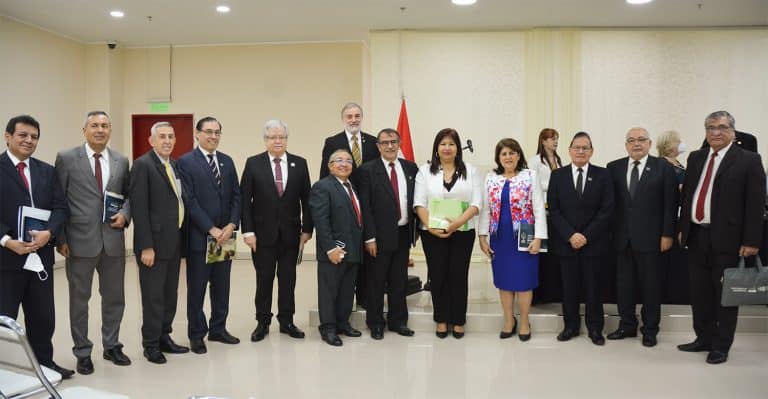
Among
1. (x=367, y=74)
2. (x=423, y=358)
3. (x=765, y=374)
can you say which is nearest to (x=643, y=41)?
(x=367, y=74)

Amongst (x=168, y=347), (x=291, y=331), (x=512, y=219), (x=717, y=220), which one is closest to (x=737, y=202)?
(x=717, y=220)

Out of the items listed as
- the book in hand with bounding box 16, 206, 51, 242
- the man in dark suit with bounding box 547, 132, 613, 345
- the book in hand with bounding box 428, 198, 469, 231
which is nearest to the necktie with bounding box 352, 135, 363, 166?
the book in hand with bounding box 428, 198, 469, 231

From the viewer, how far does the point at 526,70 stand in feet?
→ 27.3

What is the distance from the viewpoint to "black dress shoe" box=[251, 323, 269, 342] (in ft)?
15.7

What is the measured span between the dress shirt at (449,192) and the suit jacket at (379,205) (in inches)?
6.1

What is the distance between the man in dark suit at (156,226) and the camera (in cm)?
410

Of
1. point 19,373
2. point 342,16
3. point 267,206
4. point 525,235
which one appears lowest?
point 19,373

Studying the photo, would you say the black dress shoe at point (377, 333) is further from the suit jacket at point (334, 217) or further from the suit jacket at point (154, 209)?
the suit jacket at point (154, 209)

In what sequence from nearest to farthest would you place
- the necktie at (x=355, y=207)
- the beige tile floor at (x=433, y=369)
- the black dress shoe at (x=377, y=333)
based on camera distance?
1. the beige tile floor at (x=433, y=369)
2. the necktie at (x=355, y=207)
3. the black dress shoe at (x=377, y=333)

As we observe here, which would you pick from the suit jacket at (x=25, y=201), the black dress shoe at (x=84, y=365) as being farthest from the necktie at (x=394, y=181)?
the black dress shoe at (x=84, y=365)

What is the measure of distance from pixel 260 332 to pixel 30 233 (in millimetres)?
1843

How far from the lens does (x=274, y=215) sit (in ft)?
15.3

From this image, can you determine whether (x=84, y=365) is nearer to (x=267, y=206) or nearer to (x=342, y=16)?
(x=267, y=206)

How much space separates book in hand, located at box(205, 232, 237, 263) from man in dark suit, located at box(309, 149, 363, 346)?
24.8 inches
